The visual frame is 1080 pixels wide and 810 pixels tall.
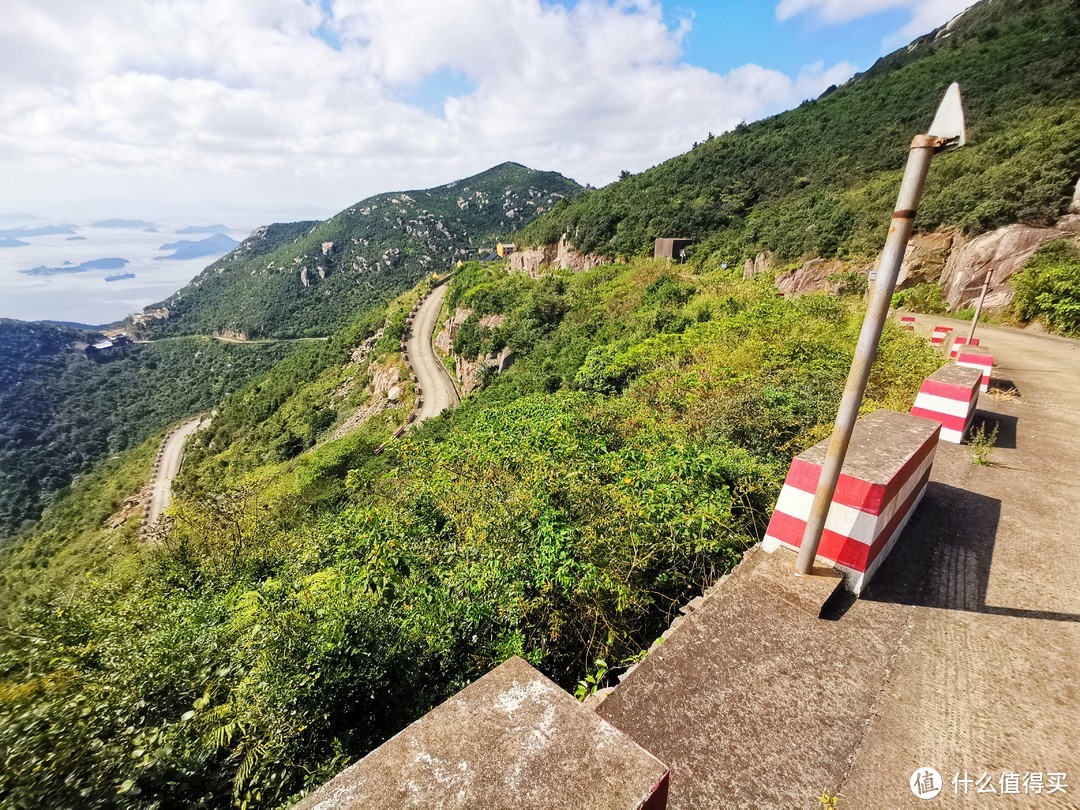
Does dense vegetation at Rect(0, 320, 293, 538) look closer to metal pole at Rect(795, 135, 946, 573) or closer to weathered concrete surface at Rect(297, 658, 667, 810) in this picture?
weathered concrete surface at Rect(297, 658, 667, 810)

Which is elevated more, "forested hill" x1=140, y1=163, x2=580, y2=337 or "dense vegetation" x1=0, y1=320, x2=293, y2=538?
"forested hill" x1=140, y1=163, x2=580, y2=337

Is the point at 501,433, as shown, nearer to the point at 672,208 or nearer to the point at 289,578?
the point at 289,578

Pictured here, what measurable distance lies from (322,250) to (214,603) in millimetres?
106725

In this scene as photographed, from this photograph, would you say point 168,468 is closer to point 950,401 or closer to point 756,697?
point 756,697

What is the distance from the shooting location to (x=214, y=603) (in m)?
4.99

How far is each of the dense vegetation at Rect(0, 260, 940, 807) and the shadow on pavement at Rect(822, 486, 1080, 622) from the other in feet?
3.43

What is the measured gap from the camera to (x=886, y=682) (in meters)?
2.54

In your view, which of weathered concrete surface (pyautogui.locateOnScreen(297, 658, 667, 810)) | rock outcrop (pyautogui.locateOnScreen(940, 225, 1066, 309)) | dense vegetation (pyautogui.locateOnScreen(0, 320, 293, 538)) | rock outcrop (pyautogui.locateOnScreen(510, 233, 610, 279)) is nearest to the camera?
weathered concrete surface (pyautogui.locateOnScreen(297, 658, 667, 810))

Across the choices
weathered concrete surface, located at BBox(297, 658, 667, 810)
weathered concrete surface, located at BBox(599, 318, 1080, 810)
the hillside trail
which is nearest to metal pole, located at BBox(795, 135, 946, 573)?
weathered concrete surface, located at BBox(599, 318, 1080, 810)

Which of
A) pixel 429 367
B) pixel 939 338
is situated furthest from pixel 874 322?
pixel 429 367

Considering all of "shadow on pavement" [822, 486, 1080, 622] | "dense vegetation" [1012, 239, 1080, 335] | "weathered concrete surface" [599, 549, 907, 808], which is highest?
"dense vegetation" [1012, 239, 1080, 335]

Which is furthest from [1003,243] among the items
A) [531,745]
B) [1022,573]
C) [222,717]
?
[222,717]

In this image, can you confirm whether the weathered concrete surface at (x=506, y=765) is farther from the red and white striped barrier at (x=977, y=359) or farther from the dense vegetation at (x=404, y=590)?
the red and white striped barrier at (x=977, y=359)

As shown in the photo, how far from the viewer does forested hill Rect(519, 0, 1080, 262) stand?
18484 millimetres
